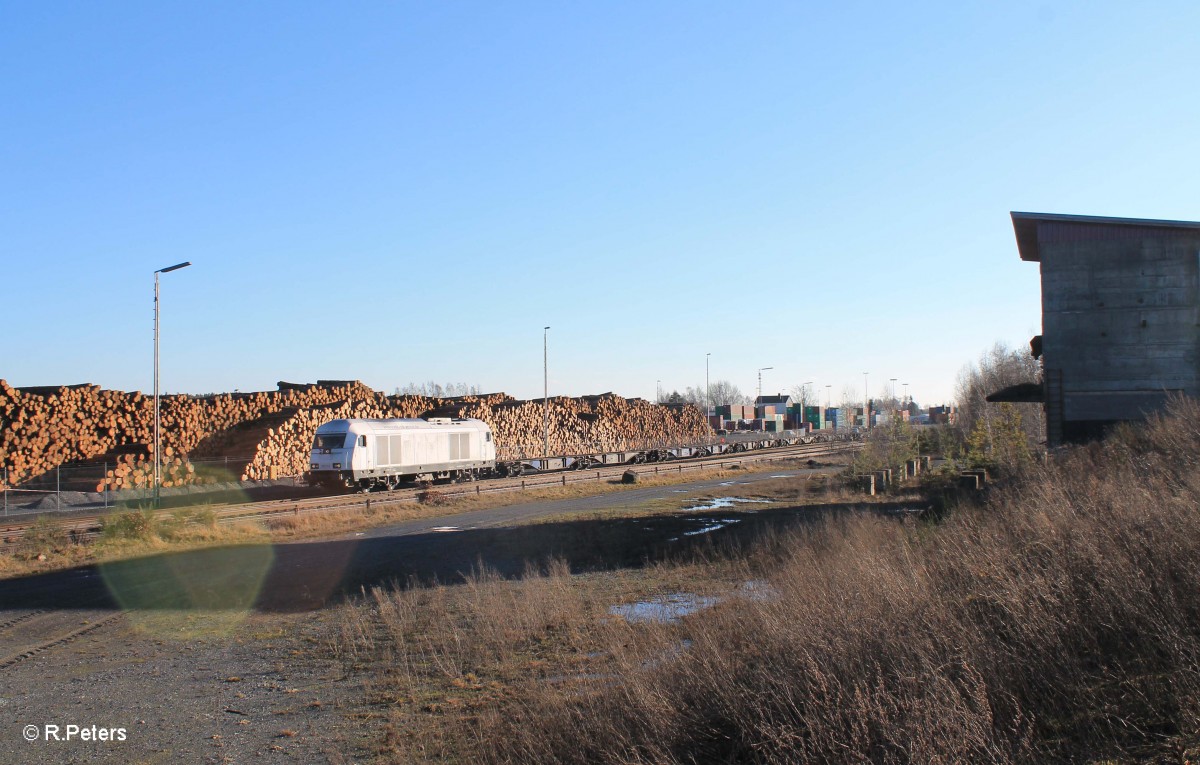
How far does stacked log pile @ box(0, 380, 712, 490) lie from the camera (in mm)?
29953

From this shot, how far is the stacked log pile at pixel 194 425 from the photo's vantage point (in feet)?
98.3

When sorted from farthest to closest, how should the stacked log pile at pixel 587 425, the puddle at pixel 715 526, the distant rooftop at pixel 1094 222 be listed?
the stacked log pile at pixel 587 425
the distant rooftop at pixel 1094 222
the puddle at pixel 715 526

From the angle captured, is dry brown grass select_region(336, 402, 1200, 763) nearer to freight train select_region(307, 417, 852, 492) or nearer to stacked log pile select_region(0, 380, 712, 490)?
freight train select_region(307, 417, 852, 492)

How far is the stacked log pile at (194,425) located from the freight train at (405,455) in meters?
4.51

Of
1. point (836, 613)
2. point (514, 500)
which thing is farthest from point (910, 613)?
point (514, 500)

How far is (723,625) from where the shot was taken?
9016 mm

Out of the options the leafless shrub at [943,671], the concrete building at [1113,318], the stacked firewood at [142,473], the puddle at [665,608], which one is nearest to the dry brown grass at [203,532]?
the stacked firewood at [142,473]

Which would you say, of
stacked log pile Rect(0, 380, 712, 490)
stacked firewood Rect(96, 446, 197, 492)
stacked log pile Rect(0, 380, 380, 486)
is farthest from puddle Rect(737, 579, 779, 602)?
stacked log pile Rect(0, 380, 380, 486)

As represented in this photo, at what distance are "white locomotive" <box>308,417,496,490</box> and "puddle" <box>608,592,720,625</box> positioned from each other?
22.3 meters

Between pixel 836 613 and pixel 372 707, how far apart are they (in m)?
4.71

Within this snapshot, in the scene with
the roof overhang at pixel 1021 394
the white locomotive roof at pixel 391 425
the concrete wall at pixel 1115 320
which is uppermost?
the concrete wall at pixel 1115 320

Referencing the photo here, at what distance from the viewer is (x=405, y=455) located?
118 feet

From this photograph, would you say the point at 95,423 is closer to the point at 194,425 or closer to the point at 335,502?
the point at 194,425

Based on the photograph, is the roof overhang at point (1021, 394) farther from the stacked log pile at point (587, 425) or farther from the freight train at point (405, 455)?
Result: the stacked log pile at point (587, 425)
